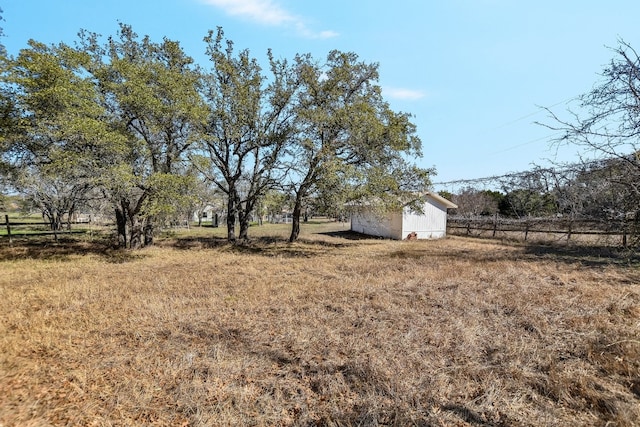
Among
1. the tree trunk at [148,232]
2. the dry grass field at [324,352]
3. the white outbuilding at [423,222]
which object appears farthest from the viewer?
the white outbuilding at [423,222]

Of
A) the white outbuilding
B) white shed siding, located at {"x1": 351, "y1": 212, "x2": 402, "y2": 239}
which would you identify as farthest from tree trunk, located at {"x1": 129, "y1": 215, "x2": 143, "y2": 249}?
the white outbuilding

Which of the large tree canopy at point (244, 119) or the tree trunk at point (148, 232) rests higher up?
the large tree canopy at point (244, 119)

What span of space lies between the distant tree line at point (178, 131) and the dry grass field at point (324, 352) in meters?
4.77

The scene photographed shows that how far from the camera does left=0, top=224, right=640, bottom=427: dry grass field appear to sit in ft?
9.32

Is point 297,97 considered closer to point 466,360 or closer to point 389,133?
point 389,133

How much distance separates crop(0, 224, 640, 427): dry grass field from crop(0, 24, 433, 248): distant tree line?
15.6 feet

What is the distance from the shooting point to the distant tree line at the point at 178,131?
396 inches

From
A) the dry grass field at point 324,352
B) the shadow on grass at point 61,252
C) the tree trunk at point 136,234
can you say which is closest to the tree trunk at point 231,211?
the tree trunk at point 136,234

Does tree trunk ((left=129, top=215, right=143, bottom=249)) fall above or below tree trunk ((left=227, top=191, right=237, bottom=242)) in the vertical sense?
below

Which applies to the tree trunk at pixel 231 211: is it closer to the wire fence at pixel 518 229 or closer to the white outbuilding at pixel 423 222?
the white outbuilding at pixel 423 222

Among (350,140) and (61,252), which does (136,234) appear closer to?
(61,252)

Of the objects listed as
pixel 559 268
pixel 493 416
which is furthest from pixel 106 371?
pixel 559 268

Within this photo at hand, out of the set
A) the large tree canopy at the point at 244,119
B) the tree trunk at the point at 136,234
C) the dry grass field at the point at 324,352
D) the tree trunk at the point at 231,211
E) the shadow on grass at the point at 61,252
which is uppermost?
the large tree canopy at the point at 244,119

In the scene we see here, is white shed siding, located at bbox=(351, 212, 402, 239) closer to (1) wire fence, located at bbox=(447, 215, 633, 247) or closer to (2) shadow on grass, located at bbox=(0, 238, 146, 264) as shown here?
(1) wire fence, located at bbox=(447, 215, 633, 247)
